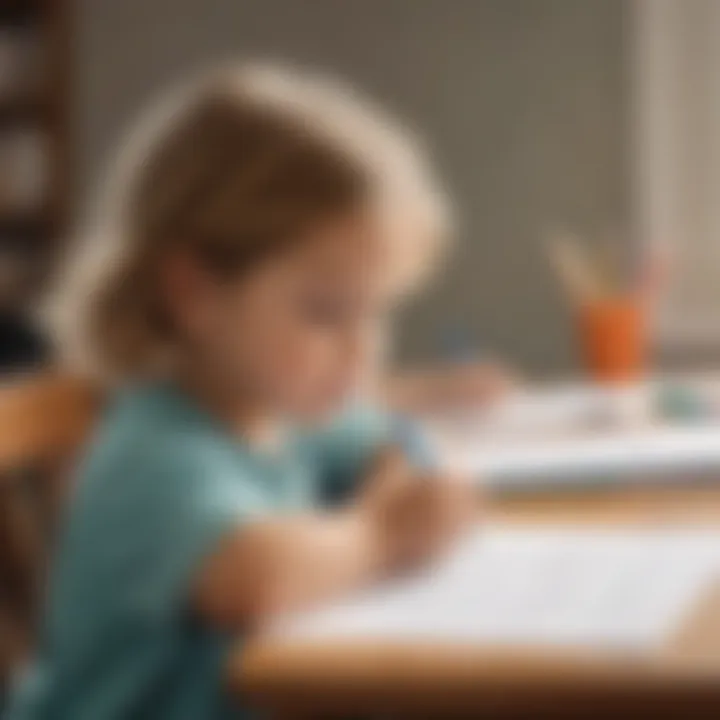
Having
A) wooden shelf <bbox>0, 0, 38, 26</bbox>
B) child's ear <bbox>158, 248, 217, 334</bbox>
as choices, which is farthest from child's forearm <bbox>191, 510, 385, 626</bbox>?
wooden shelf <bbox>0, 0, 38, 26</bbox>

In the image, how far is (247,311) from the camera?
0.66 m

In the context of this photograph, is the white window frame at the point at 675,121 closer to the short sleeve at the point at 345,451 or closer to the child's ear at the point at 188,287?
the short sleeve at the point at 345,451

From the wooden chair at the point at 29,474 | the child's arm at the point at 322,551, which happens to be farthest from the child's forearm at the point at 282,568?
the wooden chair at the point at 29,474

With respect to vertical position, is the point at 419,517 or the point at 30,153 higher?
the point at 30,153

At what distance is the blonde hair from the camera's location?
0.65 metres

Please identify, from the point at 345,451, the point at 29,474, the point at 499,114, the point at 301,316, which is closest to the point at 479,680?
the point at 301,316

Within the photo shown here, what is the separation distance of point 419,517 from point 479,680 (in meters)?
0.17

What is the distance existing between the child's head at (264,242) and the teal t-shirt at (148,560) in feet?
0.11

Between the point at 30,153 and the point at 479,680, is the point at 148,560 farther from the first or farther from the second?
the point at 30,153

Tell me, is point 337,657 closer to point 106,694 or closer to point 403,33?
point 106,694

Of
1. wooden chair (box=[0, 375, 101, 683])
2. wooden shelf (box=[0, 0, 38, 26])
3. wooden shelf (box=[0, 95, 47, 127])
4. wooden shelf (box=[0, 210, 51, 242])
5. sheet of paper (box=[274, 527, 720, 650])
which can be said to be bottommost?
sheet of paper (box=[274, 527, 720, 650])

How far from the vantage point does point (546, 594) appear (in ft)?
1.79

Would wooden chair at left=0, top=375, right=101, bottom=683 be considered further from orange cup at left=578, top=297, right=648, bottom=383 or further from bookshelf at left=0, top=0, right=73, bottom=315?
bookshelf at left=0, top=0, right=73, bottom=315

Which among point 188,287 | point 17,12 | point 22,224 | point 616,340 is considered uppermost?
point 17,12
